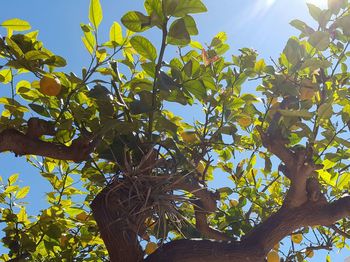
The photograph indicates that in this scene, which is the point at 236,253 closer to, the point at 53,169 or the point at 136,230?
the point at 136,230

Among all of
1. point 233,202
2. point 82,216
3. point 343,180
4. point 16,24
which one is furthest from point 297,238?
point 16,24

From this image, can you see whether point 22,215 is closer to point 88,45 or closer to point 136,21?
point 88,45

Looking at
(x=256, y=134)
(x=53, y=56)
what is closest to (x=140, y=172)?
(x=53, y=56)

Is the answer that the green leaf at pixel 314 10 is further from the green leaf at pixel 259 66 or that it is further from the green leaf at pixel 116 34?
the green leaf at pixel 116 34

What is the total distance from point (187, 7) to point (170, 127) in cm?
40

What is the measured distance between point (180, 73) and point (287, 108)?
0.42m

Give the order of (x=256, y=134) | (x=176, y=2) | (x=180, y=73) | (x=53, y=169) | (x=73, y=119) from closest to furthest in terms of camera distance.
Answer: (x=176, y=2), (x=180, y=73), (x=73, y=119), (x=256, y=134), (x=53, y=169)

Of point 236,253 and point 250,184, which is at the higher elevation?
point 250,184

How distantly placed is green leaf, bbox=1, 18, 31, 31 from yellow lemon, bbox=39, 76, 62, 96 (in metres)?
0.16

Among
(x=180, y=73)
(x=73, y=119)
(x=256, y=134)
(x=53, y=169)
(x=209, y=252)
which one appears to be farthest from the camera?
(x=53, y=169)

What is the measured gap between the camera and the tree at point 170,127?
1.33 m

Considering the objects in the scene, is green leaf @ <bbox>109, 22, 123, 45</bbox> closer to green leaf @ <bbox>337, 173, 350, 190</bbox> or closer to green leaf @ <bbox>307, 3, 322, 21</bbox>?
green leaf @ <bbox>307, 3, 322, 21</bbox>

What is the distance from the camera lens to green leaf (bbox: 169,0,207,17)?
1195mm

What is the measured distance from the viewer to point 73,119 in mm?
1556
